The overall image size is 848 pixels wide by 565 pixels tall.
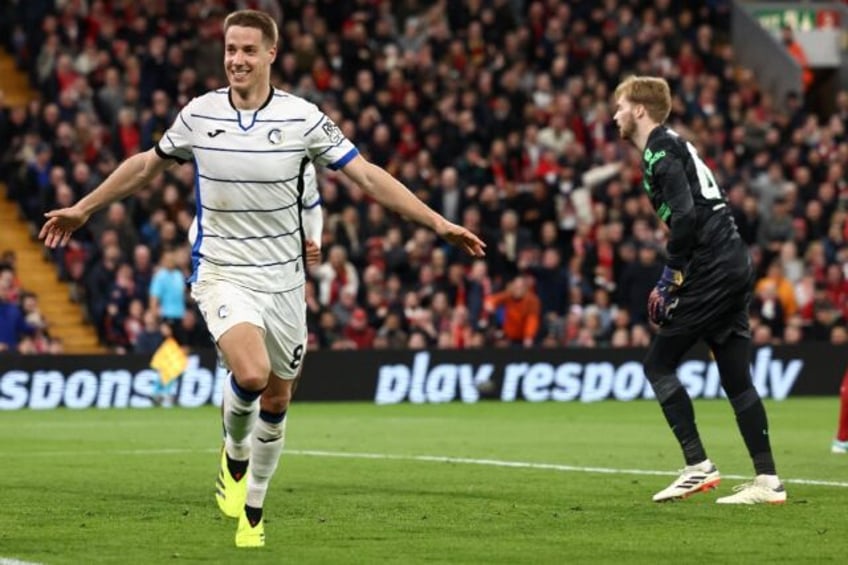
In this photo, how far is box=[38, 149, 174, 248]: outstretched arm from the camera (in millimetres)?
9117

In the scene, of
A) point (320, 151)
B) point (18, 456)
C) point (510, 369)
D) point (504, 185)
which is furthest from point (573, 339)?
point (320, 151)

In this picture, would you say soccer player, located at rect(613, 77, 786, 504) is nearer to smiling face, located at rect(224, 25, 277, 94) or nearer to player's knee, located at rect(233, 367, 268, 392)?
smiling face, located at rect(224, 25, 277, 94)

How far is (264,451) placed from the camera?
9.25m

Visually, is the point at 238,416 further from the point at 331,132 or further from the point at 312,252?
the point at 312,252

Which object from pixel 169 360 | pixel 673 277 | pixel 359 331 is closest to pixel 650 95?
pixel 673 277

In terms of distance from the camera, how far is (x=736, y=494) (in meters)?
10.9

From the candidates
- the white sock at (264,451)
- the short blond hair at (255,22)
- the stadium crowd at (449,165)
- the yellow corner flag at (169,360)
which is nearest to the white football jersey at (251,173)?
the short blond hair at (255,22)

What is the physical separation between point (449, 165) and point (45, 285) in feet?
20.4

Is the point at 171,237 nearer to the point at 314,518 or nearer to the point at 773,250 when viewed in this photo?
the point at 773,250

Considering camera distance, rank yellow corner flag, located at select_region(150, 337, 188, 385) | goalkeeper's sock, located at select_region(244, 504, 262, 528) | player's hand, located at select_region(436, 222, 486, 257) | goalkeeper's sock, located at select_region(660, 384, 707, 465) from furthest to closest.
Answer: yellow corner flag, located at select_region(150, 337, 188, 385) < goalkeeper's sock, located at select_region(660, 384, 707, 465) < goalkeeper's sock, located at select_region(244, 504, 262, 528) < player's hand, located at select_region(436, 222, 486, 257)

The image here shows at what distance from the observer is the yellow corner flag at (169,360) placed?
22.5 metres

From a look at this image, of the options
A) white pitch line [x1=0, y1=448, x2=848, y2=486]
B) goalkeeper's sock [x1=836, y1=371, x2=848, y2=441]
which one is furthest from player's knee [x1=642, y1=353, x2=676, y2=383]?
goalkeeper's sock [x1=836, y1=371, x2=848, y2=441]

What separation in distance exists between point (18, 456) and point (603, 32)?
754 inches

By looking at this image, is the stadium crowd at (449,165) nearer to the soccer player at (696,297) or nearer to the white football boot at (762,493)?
the soccer player at (696,297)
